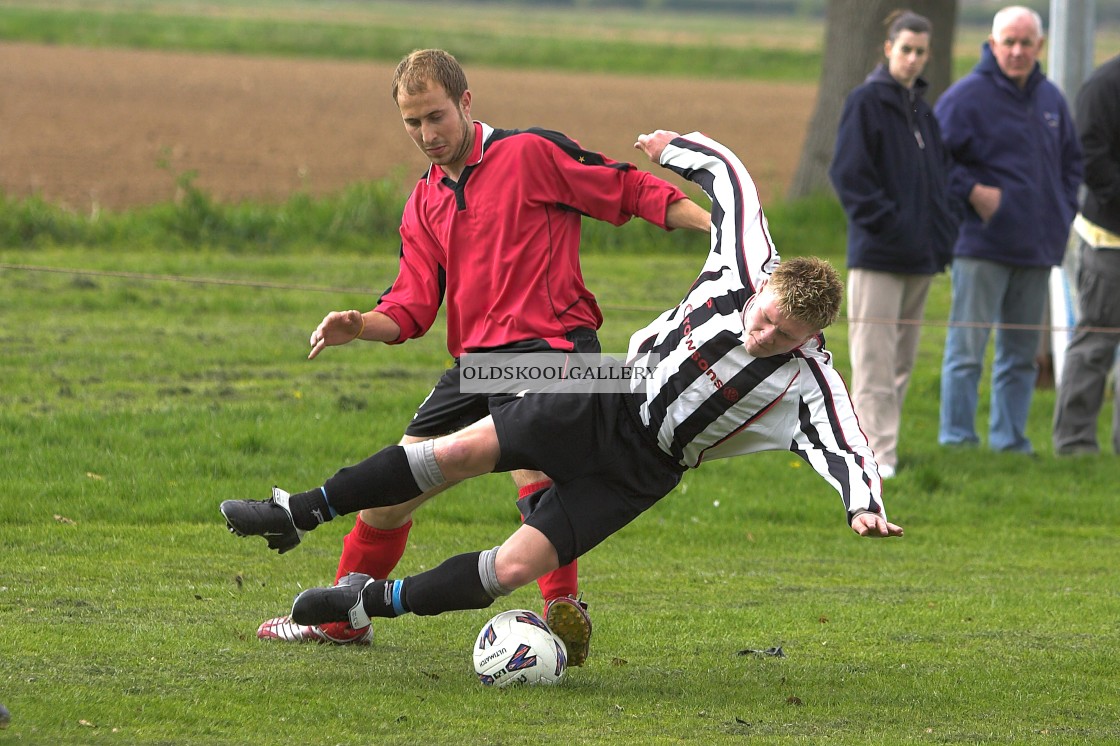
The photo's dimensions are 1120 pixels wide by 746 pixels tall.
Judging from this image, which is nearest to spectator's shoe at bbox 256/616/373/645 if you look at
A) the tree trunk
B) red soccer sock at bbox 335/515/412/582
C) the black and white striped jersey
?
red soccer sock at bbox 335/515/412/582

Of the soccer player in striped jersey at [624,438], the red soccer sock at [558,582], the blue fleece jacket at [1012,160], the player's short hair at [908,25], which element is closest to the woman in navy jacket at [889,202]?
the player's short hair at [908,25]

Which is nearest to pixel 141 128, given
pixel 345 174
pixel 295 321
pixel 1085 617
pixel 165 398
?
pixel 345 174

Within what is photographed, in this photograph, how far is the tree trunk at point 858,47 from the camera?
1681 cm

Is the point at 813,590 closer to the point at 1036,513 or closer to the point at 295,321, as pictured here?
the point at 1036,513

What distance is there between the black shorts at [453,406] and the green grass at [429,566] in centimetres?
92

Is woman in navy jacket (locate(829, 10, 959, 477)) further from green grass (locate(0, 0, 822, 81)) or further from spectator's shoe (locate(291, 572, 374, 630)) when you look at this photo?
green grass (locate(0, 0, 822, 81))

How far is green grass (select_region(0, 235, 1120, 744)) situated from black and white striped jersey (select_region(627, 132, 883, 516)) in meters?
0.94

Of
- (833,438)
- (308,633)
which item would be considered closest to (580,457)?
(833,438)

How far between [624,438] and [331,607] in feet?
4.17

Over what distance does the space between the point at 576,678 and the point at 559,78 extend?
4888 centimetres

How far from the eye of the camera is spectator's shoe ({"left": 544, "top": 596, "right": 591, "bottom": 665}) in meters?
5.83

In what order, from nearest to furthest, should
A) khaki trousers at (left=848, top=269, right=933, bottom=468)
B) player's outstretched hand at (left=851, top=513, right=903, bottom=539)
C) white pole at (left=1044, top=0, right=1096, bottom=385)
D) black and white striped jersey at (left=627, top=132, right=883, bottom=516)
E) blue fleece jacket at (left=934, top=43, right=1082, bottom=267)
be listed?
1. player's outstretched hand at (left=851, top=513, right=903, bottom=539)
2. black and white striped jersey at (left=627, top=132, right=883, bottom=516)
3. khaki trousers at (left=848, top=269, right=933, bottom=468)
4. blue fleece jacket at (left=934, top=43, right=1082, bottom=267)
5. white pole at (left=1044, top=0, right=1096, bottom=385)

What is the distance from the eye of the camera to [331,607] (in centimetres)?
561

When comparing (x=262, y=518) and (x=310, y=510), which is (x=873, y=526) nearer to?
(x=310, y=510)
